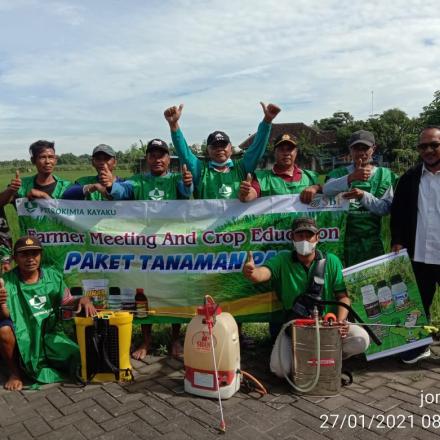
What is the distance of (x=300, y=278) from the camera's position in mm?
4309

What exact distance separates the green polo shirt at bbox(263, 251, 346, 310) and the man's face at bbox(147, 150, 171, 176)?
1.61 m

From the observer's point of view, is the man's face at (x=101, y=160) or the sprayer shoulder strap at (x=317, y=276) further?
the man's face at (x=101, y=160)

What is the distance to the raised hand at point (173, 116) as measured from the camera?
4.85 metres

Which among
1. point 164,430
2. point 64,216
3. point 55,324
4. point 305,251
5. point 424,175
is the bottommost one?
point 164,430

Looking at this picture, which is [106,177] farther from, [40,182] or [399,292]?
[399,292]

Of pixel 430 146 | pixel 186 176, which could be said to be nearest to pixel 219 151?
→ pixel 186 176

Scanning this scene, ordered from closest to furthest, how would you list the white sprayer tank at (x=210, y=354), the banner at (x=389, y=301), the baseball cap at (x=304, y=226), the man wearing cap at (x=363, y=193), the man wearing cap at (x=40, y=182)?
the white sprayer tank at (x=210, y=354)
the baseball cap at (x=304, y=226)
the banner at (x=389, y=301)
the man wearing cap at (x=363, y=193)
the man wearing cap at (x=40, y=182)

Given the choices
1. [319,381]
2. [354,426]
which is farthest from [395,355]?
[354,426]

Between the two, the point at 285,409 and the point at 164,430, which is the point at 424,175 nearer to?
the point at 285,409

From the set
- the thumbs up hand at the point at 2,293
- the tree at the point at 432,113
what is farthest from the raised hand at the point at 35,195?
the tree at the point at 432,113

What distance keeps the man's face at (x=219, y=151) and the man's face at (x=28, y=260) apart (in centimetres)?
205

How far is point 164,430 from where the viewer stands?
3.44 metres

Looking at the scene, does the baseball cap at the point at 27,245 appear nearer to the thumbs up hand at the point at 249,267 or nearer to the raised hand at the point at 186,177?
the raised hand at the point at 186,177

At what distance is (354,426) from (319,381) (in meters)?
0.55
